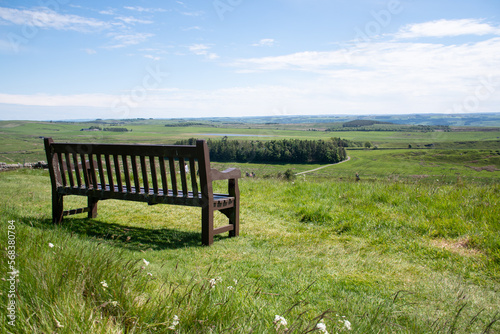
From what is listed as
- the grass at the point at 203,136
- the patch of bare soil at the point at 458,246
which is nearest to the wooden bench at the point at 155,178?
the patch of bare soil at the point at 458,246

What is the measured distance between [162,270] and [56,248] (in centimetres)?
106

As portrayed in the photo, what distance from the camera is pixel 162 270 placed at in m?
3.75

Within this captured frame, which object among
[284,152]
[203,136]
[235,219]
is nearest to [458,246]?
[235,219]

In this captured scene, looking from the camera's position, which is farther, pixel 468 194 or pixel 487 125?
pixel 487 125

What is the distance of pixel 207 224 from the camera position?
4.93 meters

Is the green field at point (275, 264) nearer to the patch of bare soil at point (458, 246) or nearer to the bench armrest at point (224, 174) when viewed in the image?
the patch of bare soil at point (458, 246)

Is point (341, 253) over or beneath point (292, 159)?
over

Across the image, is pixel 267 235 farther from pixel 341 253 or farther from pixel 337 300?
pixel 337 300

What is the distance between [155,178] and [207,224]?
1046 millimetres

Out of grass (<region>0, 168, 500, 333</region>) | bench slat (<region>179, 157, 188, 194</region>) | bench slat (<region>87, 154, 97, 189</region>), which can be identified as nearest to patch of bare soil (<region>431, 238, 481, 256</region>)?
grass (<region>0, 168, 500, 333</region>)

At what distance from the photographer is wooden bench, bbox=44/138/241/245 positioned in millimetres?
4848

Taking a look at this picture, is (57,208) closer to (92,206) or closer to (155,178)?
(92,206)

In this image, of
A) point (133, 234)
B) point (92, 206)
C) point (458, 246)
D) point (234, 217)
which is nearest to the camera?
point (458, 246)

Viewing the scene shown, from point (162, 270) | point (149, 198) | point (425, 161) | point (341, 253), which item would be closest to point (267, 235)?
point (341, 253)
